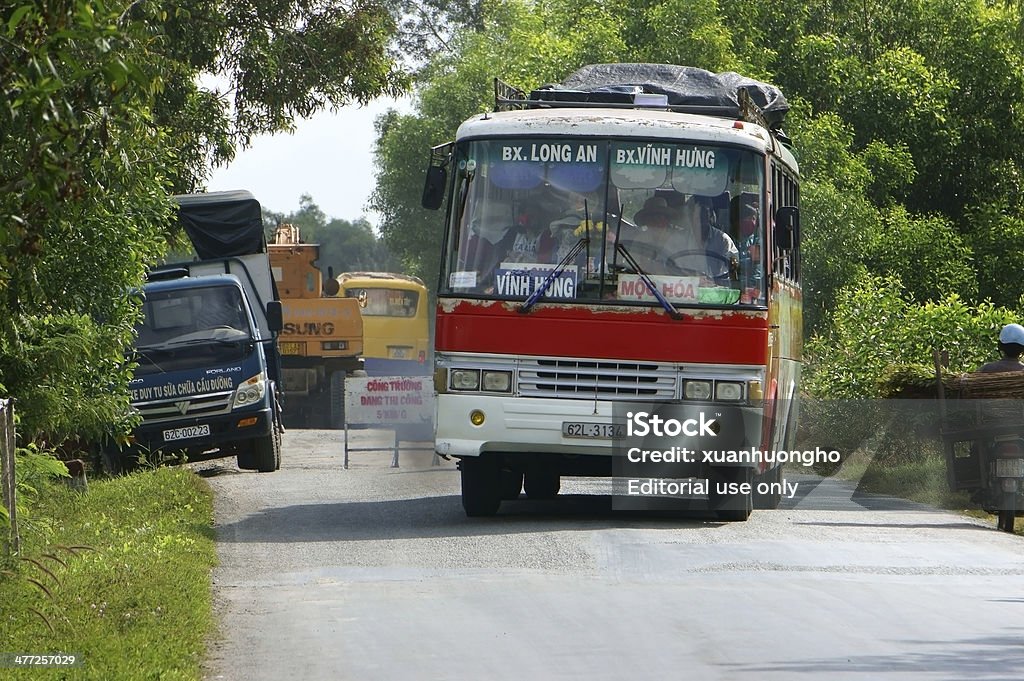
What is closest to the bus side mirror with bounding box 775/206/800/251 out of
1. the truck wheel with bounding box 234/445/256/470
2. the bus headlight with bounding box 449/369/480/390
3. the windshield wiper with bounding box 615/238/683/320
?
the windshield wiper with bounding box 615/238/683/320

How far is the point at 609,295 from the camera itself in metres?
14.0

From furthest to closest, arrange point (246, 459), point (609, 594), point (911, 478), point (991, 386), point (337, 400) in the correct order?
point (337, 400) < point (246, 459) < point (911, 478) < point (991, 386) < point (609, 594)

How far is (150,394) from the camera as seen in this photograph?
2134 centimetres

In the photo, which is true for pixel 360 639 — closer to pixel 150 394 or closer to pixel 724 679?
pixel 724 679

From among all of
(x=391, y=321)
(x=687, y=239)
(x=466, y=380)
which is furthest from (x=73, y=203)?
(x=391, y=321)

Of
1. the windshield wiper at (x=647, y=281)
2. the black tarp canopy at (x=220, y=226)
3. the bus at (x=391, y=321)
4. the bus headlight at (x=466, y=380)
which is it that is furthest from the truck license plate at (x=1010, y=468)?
the bus at (x=391, y=321)

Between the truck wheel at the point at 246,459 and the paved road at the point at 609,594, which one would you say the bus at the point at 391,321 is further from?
the paved road at the point at 609,594

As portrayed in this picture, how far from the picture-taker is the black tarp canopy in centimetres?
2728

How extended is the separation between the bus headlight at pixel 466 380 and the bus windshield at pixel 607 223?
594 mm

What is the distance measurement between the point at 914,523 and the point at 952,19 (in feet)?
70.3

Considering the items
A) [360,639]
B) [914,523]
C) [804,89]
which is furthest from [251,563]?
[804,89]

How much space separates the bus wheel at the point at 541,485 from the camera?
17.1 m

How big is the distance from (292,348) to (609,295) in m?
22.0

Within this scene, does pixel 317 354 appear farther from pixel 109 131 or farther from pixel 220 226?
pixel 109 131
